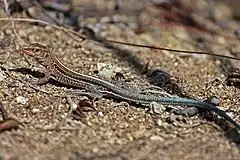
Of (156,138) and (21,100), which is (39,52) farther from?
(156,138)

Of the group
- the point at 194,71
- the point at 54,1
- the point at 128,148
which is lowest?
the point at 128,148

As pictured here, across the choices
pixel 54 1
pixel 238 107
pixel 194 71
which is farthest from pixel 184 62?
pixel 54 1

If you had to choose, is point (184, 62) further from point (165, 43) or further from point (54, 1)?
point (54, 1)

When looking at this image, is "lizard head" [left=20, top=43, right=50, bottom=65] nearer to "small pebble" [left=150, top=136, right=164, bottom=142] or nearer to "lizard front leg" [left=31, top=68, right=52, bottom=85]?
"lizard front leg" [left=31, top=68, right=52, bottom=85]

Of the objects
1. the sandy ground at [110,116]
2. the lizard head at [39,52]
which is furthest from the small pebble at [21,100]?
the lizard head at [39,52]

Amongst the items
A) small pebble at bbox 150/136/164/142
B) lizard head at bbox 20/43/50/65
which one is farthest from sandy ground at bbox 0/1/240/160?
lizard head at bbox 20/43/50/65

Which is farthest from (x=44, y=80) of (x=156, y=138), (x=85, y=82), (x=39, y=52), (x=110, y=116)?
(x=156, y=138)
